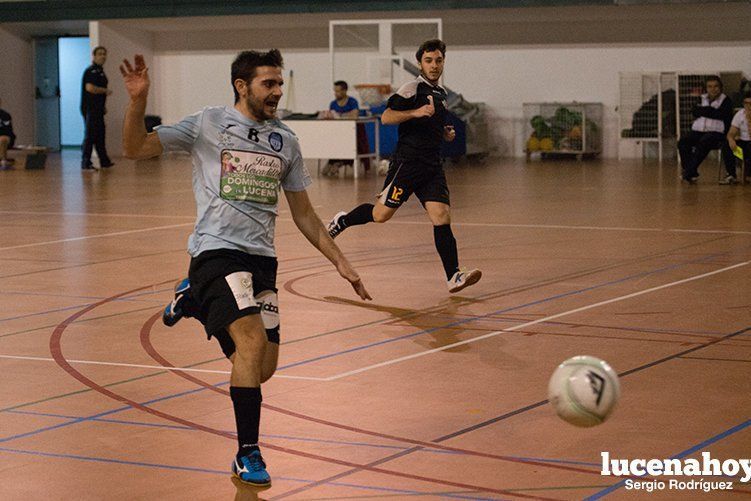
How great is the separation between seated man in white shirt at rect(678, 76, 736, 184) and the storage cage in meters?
7.72

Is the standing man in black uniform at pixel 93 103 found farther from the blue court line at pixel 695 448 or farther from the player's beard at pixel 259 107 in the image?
the blue court line at pixel 695 448

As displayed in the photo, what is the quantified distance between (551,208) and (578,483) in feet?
37.3

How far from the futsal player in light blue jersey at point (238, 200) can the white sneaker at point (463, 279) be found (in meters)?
3.65

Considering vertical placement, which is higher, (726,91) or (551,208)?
(726,91)

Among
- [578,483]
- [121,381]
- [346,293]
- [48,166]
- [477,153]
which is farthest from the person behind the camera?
[477,153]

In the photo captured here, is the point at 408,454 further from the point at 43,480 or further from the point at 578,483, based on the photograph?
the point at 43,480

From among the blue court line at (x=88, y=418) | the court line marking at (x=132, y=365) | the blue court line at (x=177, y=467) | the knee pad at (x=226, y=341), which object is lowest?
the blue court line at (x=177, y=467)

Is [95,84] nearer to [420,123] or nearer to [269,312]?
[420,123]

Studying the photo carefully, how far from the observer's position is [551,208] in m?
15.6

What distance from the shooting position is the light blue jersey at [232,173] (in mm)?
4867

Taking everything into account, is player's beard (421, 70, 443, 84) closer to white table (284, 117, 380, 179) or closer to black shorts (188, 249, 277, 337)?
black shorts (188, 249, 277, 337)

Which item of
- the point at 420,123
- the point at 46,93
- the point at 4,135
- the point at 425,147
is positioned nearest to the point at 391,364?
the point at 425,147

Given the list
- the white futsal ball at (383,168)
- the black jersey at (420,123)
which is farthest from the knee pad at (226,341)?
the white futsal ball at (383,168)

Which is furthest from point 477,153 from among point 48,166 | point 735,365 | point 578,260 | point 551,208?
point 735,365
